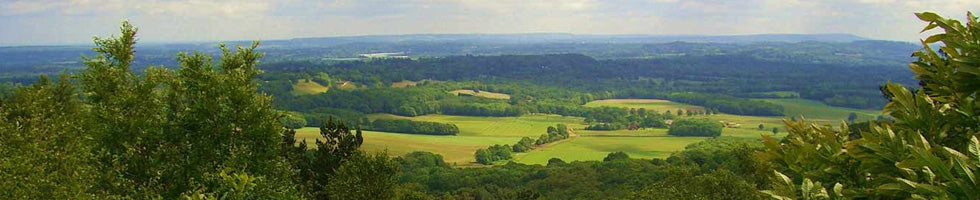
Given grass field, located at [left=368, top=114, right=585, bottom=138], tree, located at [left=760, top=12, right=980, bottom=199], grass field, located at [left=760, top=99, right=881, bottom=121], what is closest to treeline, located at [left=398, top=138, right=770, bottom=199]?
grass field, located at [left=368, top=114, right=585, bottom=138]

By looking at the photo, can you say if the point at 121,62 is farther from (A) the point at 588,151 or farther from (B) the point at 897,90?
(A) the point at 588,151

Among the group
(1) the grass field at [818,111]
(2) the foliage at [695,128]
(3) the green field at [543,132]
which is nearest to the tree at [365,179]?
(3) the green field at [543,132]

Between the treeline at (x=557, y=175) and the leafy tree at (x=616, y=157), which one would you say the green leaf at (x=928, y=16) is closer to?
the treeline at (x=557, y=175)

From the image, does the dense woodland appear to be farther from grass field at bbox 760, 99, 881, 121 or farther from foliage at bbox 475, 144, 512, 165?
grass field at bbox 760, 99, 881, 121

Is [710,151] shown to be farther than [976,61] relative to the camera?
Yes

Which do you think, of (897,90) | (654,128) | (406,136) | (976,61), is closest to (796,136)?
(897,90)

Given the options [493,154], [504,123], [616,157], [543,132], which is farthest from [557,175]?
[504,123]
